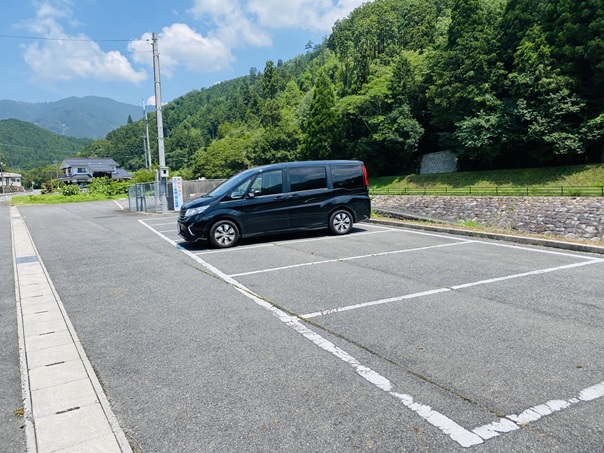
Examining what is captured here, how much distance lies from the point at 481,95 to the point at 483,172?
701 cm

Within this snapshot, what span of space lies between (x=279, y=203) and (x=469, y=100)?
35044mm

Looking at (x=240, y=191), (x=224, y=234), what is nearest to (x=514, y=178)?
(x=240, y=191)

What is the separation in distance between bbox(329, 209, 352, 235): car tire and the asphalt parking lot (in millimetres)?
2293

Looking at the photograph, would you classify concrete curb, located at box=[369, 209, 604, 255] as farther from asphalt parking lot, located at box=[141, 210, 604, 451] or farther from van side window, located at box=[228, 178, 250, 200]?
van side window, located at box=[228, 178, 250, 200]

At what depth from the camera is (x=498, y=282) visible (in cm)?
639

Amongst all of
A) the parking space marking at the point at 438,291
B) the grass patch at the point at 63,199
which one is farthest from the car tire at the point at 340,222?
the grass patch at the point at 63,199

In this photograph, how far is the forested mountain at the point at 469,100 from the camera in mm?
32656

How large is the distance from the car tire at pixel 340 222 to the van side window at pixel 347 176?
2.31ft

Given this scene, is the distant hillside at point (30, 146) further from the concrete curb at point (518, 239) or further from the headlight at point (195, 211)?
the concrete curb at point (518, 239)

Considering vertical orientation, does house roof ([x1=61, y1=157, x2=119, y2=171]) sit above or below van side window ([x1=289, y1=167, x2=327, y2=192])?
above

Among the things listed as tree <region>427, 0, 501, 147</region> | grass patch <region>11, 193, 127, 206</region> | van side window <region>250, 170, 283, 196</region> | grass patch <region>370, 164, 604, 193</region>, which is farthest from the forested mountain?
van side window <region>250, 170, 283, 196</region>

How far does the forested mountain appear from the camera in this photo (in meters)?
32.7

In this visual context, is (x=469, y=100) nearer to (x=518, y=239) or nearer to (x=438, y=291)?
(x=518, y=239)

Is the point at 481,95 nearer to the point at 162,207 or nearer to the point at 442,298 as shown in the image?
the point at 162,207
